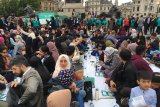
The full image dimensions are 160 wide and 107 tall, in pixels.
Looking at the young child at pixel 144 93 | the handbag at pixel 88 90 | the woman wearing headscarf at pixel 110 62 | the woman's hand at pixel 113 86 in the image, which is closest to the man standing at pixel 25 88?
the handbag at pixel 88 90

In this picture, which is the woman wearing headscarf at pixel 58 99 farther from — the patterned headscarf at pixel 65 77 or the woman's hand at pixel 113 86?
the woman's hand at pixel 113 86

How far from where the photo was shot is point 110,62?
723 cm

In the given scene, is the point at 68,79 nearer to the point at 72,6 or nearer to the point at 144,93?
the point at 144,93

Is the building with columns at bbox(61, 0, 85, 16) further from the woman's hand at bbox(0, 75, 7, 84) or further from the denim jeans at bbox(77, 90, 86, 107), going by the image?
the denim jeans at bbox(77, 90, 86, 107)

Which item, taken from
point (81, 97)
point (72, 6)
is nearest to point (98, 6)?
point (72, 6)

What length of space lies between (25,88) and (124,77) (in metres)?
2.45

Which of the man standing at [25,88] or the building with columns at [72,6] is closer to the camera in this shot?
the man standing at [25,88]

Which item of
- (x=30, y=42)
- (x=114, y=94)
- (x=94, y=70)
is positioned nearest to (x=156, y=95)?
(x=114, y=94)

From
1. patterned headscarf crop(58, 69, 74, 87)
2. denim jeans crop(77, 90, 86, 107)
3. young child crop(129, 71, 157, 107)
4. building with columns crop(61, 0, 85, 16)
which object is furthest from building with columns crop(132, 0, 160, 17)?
young child crop(129, 71, 157, 107)

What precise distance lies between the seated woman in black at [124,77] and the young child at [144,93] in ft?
3.18

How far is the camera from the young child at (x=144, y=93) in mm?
3910

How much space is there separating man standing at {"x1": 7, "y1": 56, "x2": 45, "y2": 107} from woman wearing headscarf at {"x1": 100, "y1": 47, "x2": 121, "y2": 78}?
113 inches

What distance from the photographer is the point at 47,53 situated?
6.73 meters

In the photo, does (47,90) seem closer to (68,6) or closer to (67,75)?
(67,75)
